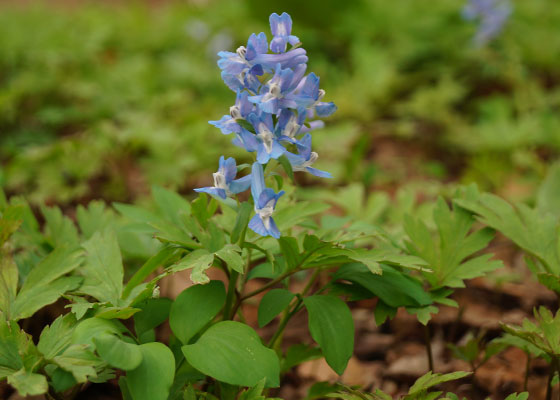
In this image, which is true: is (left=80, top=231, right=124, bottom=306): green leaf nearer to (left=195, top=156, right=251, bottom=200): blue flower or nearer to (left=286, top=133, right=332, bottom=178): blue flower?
(left=195, top=156, right=251, bottom=200): blue flower

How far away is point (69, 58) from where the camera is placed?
12.7ft

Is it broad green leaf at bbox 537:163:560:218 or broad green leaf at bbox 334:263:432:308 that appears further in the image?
broad green leaf at bbox 537:163:560:218

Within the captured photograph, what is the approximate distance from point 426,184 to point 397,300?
1.67 meters

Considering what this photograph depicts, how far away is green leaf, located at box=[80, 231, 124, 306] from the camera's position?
135 cm

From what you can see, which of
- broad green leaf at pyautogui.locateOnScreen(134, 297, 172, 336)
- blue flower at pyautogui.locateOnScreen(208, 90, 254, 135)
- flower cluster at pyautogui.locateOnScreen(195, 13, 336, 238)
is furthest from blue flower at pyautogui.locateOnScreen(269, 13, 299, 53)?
broad green leaf at pyautogui.locateOnScreen(134, 297, 172, 336)

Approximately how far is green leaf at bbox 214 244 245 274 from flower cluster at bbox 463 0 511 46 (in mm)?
3227

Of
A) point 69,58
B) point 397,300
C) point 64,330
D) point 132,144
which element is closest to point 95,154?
point 132,144

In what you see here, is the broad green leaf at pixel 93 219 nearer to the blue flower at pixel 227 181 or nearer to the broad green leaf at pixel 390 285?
the blue flower at pixel 227 181

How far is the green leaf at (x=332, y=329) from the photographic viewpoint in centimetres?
125

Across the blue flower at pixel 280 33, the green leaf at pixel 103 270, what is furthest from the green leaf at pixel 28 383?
the blue flower at pixel 280 33

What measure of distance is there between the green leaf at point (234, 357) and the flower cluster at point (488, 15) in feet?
10.9

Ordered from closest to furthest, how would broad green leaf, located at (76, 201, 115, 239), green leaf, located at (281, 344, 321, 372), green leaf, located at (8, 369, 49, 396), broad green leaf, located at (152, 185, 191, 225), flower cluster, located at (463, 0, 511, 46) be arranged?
green leaf, located at (8, 369, 49, 396)
green leaf, located at (281, 344, 321, 372)
broad green leaf, located at (152, 185, 191, 225)
broad green leaf, located at (76, 201, 115, 239)
flower cluster, located at (463, 0, 511, 46)

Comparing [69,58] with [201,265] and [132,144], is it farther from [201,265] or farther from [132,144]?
[201,265]

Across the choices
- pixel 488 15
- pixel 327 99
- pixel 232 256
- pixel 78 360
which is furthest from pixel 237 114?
pixel 488 15
